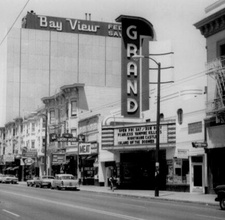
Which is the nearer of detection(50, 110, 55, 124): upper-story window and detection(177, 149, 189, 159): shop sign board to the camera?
detection(177, 149, 189, 159): shop sign board

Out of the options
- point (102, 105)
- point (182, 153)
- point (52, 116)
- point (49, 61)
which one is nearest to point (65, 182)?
point (182, 153)

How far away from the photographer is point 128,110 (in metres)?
50.0

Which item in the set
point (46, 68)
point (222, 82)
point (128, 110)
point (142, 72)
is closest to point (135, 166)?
point (128, 110)

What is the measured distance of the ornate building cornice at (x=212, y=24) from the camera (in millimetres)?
35312

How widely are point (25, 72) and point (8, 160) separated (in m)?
20.1

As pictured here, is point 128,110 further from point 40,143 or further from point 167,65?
point 40,143

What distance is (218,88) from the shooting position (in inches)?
1337

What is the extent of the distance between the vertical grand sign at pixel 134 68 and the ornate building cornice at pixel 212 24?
535 inches

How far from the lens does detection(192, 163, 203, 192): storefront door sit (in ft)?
126

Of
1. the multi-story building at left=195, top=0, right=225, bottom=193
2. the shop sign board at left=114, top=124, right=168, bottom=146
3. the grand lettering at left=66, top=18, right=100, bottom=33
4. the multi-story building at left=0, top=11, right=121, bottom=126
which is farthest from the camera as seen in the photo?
the grand lettering at left=66, top=18, right=100, bottom=33

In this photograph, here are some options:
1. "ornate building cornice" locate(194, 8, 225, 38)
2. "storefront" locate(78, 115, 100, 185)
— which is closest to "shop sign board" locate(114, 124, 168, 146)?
"ornate building cornice" locate(194, 8, 225, 38)

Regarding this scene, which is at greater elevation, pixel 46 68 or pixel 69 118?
pixel 46 68

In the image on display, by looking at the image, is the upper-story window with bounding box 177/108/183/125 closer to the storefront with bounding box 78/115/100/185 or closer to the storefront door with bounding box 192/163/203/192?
the storefront door with bounding box 192/163/203/192

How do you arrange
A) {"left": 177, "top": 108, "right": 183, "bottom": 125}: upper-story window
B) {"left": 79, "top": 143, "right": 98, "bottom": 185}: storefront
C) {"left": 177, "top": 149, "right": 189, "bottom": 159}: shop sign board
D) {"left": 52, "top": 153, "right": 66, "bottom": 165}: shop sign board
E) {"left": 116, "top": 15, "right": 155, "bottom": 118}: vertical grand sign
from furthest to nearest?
1. {"left": 52, "top": 153, "right": 66, "bottom": 165}: shop sign board
2. {"left": 79, "top": 143, "right": 98, "bottom": 185}: storefront
3. {"left": 116, "top": 15, "right": 155, "bottom": 118}: vertical grand sign
4. {"left": 177, "top": 108, "right": 183, "bottom": 125}: upper-story window
5. {"left": 177, "top": 149, "right": 189, "bottom": 159}: shop sign board
